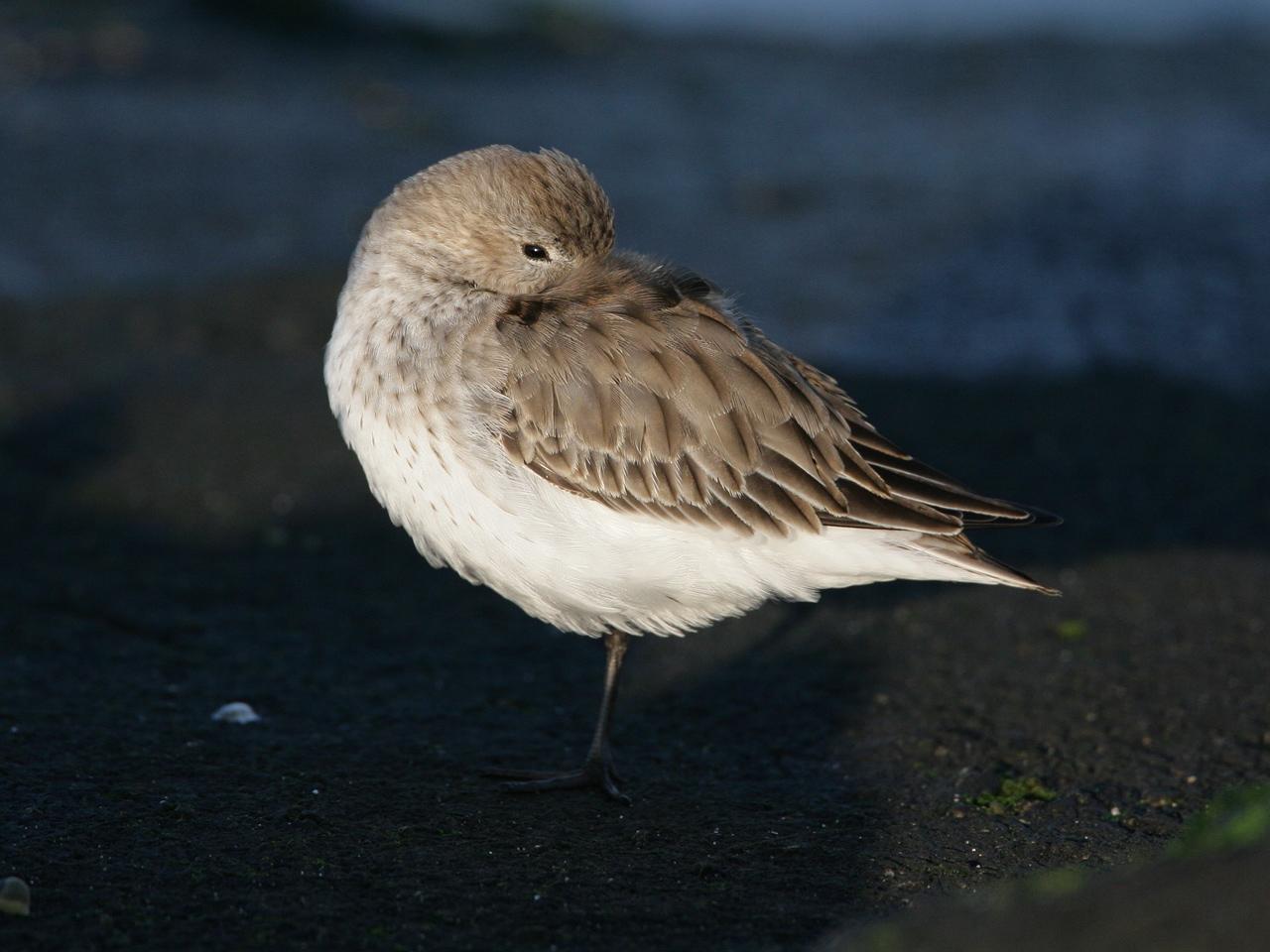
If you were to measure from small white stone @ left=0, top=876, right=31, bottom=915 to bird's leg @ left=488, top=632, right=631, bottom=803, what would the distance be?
59.8 inches

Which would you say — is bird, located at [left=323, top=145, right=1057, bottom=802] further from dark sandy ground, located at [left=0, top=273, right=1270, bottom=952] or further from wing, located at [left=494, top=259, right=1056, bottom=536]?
dark sandy ground, located at [left=0, top=273, right=1270, bottom=952]

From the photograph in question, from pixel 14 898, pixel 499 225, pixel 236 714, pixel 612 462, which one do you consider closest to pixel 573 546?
pixel 612 462

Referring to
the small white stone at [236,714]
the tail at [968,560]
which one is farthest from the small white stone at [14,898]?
the tail at [968,560]

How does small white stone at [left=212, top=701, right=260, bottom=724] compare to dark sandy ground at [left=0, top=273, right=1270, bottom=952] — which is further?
small white stone at [left=212, top=701, right=260, bottom=724]

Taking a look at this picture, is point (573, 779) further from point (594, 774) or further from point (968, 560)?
point (968, 560)

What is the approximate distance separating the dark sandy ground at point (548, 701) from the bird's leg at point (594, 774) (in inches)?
3.8

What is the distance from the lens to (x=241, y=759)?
4.99m

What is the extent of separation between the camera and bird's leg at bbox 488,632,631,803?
196 inches

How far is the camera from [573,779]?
5.00 m

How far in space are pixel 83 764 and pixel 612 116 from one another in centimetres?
870

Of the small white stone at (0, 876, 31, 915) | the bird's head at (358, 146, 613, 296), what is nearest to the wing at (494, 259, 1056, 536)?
the bird's head at (358, 146, 613, 296)

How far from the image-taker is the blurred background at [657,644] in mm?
4336

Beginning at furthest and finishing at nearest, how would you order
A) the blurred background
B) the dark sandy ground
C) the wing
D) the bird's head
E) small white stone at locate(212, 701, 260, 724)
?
small white stone at locate(212, 701, 260, 724) < the bird's head < the wing < the blurred background < the dark sandy ground

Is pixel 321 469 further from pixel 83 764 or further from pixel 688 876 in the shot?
pixel 688 876
